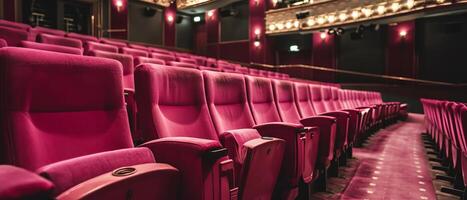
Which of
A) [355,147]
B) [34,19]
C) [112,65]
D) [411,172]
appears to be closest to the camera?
[112,65]

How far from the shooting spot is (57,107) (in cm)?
40

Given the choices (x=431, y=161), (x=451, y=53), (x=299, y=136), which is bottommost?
(x=431, y=161)

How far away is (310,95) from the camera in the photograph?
4.72 ft

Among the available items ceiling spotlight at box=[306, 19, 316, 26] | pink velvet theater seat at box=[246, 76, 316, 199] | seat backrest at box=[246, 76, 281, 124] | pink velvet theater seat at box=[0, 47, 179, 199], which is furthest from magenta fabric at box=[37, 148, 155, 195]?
ceiling spotlight at box=[306, 19, 316, 26]

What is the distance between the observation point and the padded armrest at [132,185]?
0.26 metres

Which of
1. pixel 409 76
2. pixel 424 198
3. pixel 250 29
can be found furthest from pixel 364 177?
pixel 250 29

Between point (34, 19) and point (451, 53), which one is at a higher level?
point (34, 19)

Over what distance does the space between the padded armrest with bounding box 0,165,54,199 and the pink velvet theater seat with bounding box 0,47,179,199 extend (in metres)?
0.05

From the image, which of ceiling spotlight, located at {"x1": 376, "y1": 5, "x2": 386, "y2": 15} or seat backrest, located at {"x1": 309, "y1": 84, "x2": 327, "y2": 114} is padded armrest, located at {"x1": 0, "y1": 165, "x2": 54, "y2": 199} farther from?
ceiling spotlight, located at {"x1": 376, "y1": 5, "x2": 386, "y2": 15}

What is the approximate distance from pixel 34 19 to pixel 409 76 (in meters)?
3.78

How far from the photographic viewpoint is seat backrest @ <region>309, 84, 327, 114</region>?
4.78ft

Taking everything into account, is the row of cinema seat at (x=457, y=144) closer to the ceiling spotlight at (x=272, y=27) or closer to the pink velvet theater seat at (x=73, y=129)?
the pink velvet theater seat at (x=73, y=129)

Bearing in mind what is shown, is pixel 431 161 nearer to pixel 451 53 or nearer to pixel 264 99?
pixel 264 99

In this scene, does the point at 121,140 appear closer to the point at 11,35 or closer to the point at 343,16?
the point at 11,35
